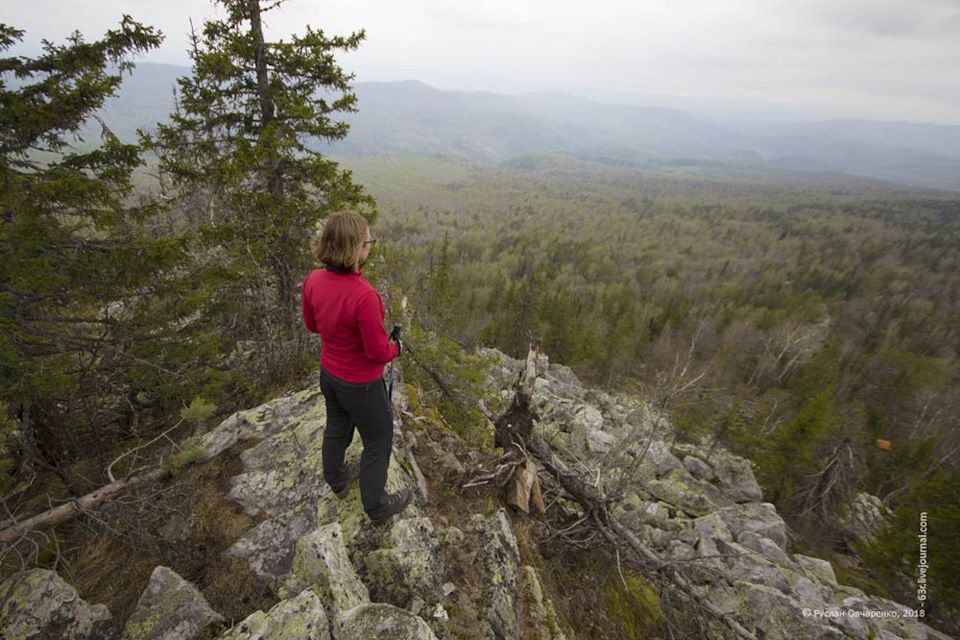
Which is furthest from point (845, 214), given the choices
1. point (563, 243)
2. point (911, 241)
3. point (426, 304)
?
point (426, 304)

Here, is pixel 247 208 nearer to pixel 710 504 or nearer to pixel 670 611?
pixel 670 611

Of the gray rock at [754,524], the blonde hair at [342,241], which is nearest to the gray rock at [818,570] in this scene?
the gray rock at [754,524]

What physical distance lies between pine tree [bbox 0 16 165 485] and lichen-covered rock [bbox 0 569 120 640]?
244 cm

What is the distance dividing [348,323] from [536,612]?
3.19 m

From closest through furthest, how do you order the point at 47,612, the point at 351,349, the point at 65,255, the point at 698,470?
the point at 47,612, the point at 351,349, the point at 65,255, the point at 698,470

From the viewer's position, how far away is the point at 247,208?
7871 mm

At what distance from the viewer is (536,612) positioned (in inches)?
145

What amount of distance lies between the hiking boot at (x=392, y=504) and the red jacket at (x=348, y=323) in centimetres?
128

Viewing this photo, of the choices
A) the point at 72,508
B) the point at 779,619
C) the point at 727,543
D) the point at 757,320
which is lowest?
the point at 757,320

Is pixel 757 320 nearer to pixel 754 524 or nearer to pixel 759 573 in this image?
pixel 754 524

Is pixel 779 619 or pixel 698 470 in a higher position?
pixel 779 619

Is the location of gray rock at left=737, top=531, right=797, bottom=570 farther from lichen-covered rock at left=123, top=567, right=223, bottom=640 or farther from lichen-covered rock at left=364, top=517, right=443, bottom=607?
lichen-covered rock at left=123, top=567, right=223, bottom=640

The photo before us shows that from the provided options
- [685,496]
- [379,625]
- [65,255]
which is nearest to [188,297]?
[65,255]

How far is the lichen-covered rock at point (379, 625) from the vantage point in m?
2.41
